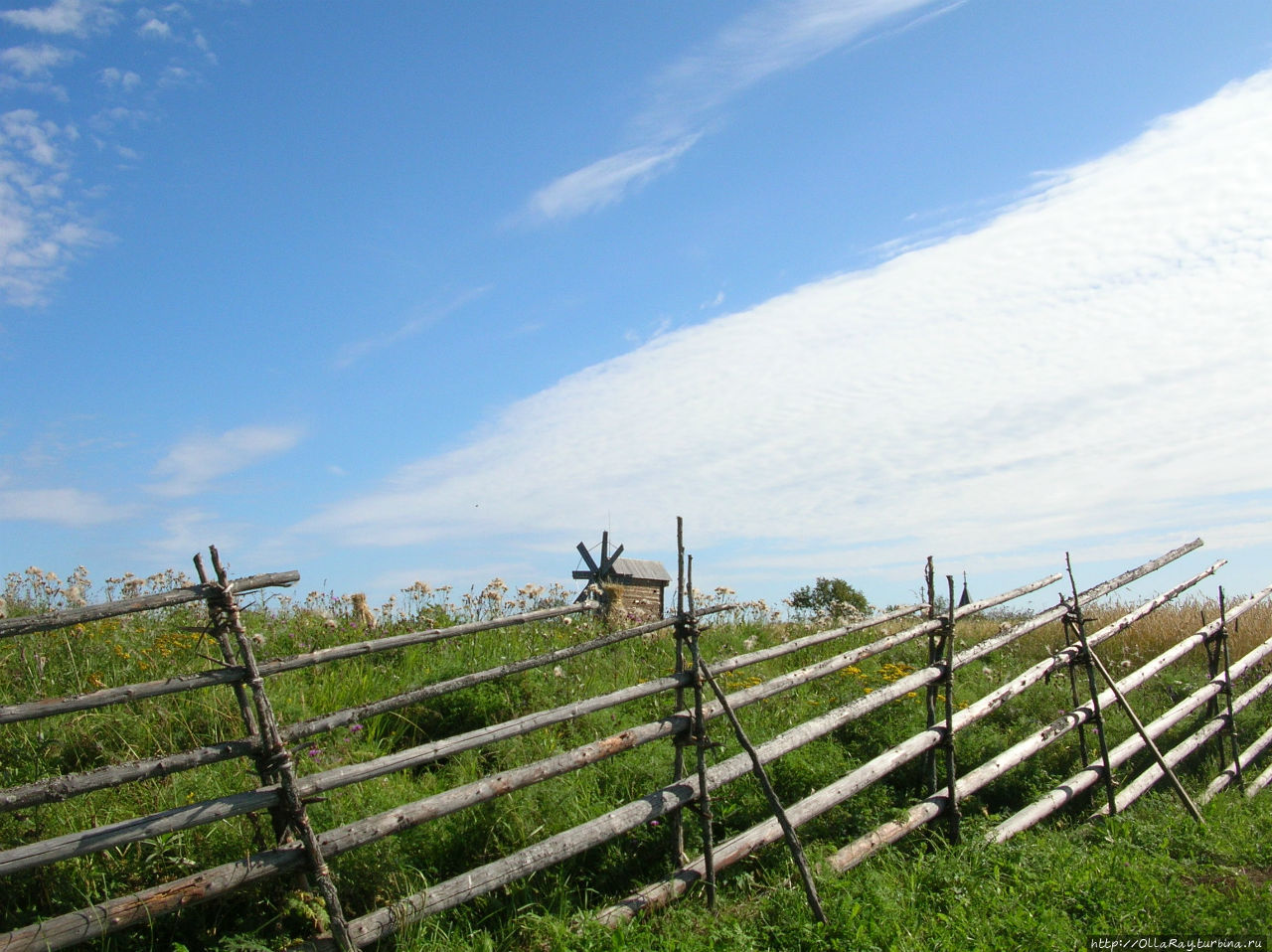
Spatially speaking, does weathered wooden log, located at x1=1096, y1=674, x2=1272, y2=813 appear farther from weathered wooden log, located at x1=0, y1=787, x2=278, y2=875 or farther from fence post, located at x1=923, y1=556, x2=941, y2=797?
weathered wooden log, located at x1=0, y1=787, x2=278, y2=875

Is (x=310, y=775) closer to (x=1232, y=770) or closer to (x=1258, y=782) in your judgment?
(x=1232, y=770)

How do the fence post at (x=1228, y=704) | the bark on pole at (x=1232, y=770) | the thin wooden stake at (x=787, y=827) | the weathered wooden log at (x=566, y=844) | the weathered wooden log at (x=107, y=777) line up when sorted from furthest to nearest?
1. the fence post at (x=1228, y=704)
2. the bark on pole at (x=1232, y=770)
3. the thin wooden stake at (x=787, y=827)
4. the weathered wooden log at (x=566, y=844)
5. the weathered wooden log at (x=107, y=777)

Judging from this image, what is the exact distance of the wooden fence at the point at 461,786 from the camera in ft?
11.2

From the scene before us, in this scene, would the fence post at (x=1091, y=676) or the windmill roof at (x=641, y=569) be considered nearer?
the fence post at (x=1091, y=676)

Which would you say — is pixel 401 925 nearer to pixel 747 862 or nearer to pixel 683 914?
pixel 683 914

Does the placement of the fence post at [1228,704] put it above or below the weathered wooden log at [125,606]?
below

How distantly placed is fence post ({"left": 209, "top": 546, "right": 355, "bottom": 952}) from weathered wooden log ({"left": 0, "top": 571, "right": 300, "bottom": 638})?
80 millimetres

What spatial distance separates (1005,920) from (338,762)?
3.62 meters

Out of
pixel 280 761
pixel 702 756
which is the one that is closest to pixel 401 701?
pixel 280 761

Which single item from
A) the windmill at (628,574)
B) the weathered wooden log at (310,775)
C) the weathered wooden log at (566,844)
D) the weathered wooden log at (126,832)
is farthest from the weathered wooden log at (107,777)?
the windmill at (628,574)

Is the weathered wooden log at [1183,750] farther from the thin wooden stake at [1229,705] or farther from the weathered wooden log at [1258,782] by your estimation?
the weathered wooden log at [1258,782]

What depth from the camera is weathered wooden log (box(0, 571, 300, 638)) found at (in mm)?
3248

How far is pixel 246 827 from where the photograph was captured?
4.39 metres

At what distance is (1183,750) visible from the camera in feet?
26.1
